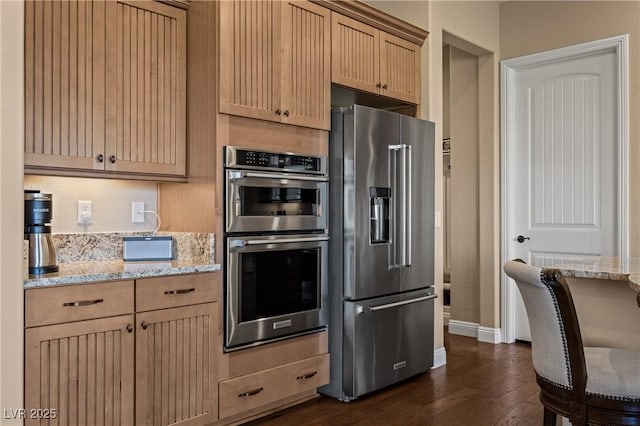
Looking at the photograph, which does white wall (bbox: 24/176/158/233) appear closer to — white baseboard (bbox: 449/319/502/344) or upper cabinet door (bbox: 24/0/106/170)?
upper cabinet door (bbox: 24/0/106/170)

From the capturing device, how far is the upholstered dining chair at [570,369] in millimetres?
1828

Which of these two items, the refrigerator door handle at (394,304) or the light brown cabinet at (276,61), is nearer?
the light brown cabinet at (276,61)

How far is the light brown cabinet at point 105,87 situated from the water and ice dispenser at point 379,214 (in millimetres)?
1212

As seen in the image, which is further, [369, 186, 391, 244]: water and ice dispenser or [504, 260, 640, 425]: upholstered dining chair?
[369, 186, 391, 244]: water and ice dispenser

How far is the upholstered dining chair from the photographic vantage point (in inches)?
72.0

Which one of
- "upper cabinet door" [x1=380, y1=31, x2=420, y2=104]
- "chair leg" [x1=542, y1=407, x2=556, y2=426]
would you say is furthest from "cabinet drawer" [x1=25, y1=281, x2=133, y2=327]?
"upper cabinet door" [x1=380, y1=31, x2=420, y2=104]

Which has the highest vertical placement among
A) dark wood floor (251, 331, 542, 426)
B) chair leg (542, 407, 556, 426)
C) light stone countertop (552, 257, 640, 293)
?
light stone countertop (552, 257, 640, 293)

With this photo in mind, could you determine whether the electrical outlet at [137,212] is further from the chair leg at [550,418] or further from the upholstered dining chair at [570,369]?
the chair leg at [550,418]

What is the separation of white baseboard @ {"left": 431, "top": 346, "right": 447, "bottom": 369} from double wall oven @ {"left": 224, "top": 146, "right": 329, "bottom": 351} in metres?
1.19

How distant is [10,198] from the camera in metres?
1.94

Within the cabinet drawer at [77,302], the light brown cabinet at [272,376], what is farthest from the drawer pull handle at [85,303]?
the light brown cabinet at [272,376]

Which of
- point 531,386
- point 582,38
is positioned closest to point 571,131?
point 582,38

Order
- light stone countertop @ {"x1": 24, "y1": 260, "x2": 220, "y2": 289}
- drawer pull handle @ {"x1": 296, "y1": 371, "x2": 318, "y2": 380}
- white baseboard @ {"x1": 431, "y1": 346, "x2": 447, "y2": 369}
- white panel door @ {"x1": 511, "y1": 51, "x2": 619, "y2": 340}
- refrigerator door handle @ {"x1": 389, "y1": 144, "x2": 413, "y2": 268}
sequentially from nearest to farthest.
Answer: light stone countertop @ {"x1": 24, "y1": 260, "x2": 220, "y2": 289} < drawer pull handle @ {"x1": 296, "y1": 371, "x2": 318, "y2": 380} < refrigerator door handle @ {"x1": 389, "y1": 144, "x2": 413, "y2": 268} < white baseboard @ {"x1": 431, "y1": 346, "x2": 447, "y2": 369} < white panel door @ {"x1": 511, "y1": 51, "x2": 619, "y2": 340}

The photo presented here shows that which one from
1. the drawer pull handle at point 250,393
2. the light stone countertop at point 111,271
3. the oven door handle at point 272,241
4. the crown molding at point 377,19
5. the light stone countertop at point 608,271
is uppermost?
the crown molding at point 377,19
